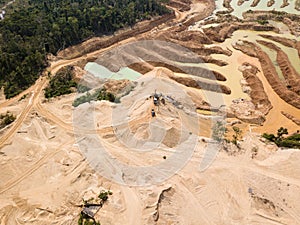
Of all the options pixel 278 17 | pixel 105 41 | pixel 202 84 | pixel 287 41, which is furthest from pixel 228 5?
pixel 202 84

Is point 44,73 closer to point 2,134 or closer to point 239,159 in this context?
point 2,134

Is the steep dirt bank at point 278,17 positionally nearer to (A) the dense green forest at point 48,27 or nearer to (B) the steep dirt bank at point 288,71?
(B) the steep dirt bank at point 288,71


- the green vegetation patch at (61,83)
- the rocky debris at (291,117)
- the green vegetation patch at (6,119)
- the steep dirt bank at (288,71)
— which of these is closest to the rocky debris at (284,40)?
the steep dirt bank at (288,71)

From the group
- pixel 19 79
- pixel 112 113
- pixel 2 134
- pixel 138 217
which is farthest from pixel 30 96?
pixel 138 217

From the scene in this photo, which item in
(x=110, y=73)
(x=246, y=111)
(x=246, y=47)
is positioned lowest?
(x=246, y=111)

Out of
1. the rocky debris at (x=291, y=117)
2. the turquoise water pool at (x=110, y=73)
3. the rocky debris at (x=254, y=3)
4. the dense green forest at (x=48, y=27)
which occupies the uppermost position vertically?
the dense green forest at (x=48, y=27)

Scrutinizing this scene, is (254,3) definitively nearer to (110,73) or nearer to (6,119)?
(110,73)
